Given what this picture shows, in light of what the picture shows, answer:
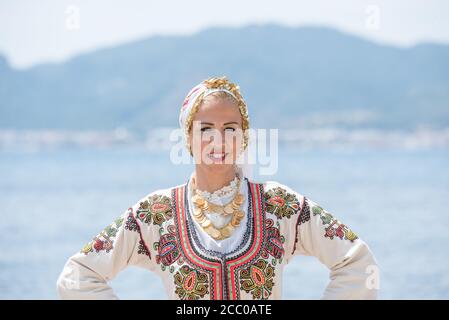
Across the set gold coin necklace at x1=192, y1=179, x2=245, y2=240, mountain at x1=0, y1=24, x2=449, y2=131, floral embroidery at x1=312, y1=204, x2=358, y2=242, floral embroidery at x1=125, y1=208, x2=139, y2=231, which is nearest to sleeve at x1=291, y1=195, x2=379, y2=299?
floral embroidery at x1=312, y1=204, x2=358, y2=242

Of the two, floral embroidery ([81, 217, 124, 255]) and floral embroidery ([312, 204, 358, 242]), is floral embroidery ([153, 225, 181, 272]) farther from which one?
floral embroidery ([312, 204, 358, 242])

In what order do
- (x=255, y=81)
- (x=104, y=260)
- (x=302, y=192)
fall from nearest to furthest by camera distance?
1. (x=104, y=260)
2. (x=302, y=192)
3. (x=255, y=81)

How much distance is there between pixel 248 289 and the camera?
2268 mm

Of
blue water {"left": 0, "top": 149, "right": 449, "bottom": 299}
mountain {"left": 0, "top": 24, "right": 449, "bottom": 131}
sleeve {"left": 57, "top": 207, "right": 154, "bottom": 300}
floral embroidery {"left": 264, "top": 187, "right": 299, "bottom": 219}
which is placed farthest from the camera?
mountain {"left": 0, "top": 24, "right": 449, "bottom": 131}

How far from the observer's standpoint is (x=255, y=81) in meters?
88.4

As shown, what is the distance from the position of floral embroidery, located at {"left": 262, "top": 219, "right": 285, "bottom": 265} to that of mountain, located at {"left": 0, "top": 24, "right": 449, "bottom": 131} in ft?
227

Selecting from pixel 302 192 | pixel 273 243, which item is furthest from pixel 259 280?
pixel 302 192

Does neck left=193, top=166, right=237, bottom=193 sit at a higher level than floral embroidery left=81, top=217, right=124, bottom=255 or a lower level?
higher

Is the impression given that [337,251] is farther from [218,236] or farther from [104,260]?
[104,260]

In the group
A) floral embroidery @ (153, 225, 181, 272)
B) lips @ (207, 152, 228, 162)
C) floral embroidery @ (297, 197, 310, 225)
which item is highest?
lips @ (207, 152, 228, 162)

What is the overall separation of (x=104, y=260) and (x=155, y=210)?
178 mm

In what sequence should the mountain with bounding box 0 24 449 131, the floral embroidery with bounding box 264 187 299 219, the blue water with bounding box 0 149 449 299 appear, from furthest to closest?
1. the mountain with bounding box 0 24 449 131
2. the blue water with bounding box 0 149 449 299
3. the floral embroidery with bounding box 264 187 299 219

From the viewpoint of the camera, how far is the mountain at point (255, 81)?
76.4m

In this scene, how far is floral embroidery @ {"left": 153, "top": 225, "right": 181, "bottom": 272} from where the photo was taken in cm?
229
